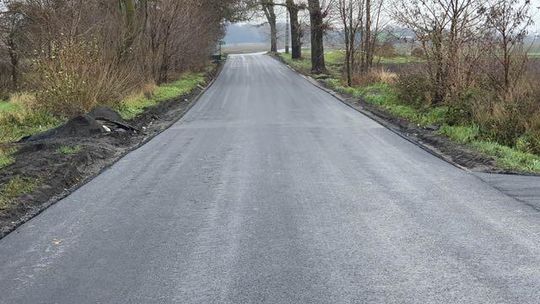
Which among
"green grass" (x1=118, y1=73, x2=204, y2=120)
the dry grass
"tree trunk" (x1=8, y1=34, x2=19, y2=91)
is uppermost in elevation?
"tree trunk" (x1=8, y1=34, x2=19, y2=91)

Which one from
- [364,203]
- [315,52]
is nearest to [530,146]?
[364,203]

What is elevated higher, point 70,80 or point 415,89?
point 70,80

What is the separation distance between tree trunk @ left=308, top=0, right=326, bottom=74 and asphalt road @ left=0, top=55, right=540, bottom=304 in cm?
2746

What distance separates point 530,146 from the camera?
36.0 ft

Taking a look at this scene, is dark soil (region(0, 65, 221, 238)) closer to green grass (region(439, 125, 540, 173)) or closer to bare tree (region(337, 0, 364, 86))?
green grass (region(439, 125, 540, 173))

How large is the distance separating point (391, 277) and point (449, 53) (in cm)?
1202

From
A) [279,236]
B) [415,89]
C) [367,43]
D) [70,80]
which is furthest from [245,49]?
[279,236]

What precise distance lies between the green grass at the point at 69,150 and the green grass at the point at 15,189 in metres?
1.88

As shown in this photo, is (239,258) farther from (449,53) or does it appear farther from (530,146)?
(449,53)

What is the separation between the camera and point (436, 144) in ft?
37.3

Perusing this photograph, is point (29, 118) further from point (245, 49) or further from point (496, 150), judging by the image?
point (245, 49)

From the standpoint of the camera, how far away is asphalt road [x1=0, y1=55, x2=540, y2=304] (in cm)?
435

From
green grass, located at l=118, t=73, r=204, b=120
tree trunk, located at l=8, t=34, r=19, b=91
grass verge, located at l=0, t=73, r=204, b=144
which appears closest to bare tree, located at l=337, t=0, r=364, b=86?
green grass, located at l=118, t=73, r=204, b=120

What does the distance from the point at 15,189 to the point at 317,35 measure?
102ft
